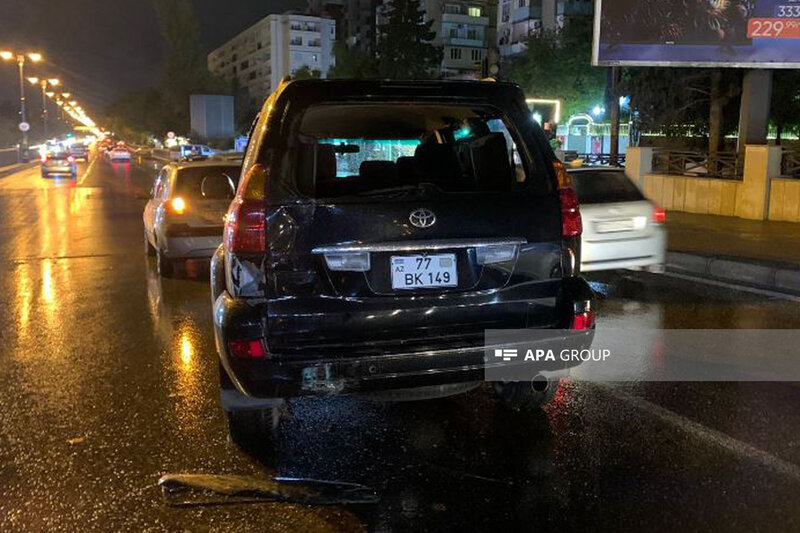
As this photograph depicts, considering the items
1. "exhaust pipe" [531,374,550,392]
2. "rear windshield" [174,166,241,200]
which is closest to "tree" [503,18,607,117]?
"rear windshield" [174,166,241,200]

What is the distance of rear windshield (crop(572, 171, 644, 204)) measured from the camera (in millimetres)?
9484

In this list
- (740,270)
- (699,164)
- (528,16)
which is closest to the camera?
(740,270)

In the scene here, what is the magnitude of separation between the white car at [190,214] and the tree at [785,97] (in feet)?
109

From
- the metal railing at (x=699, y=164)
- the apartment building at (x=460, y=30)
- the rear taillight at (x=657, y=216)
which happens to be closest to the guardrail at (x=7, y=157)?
the metal railing at (x=699, y=164)

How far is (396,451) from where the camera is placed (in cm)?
437

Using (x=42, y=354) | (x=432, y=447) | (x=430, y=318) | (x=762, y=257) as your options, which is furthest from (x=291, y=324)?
(x=762, y=257)

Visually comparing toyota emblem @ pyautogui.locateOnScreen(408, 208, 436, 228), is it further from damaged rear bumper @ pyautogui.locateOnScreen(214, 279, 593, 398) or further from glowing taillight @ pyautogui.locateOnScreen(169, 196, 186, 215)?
glowing taillight @ pyautogui.locateOnScreen(169, 196, 186, 215)

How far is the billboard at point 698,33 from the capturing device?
53.3 ft

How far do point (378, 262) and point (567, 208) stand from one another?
110 centimetres

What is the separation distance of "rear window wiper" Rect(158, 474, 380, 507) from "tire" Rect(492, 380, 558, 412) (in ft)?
4.51

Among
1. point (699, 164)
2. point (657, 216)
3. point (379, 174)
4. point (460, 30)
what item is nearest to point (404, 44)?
point (460, 30)

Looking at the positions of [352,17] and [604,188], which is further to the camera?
[352,17]

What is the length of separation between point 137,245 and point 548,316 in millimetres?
10906

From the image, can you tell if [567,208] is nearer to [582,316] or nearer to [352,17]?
[582,316]
